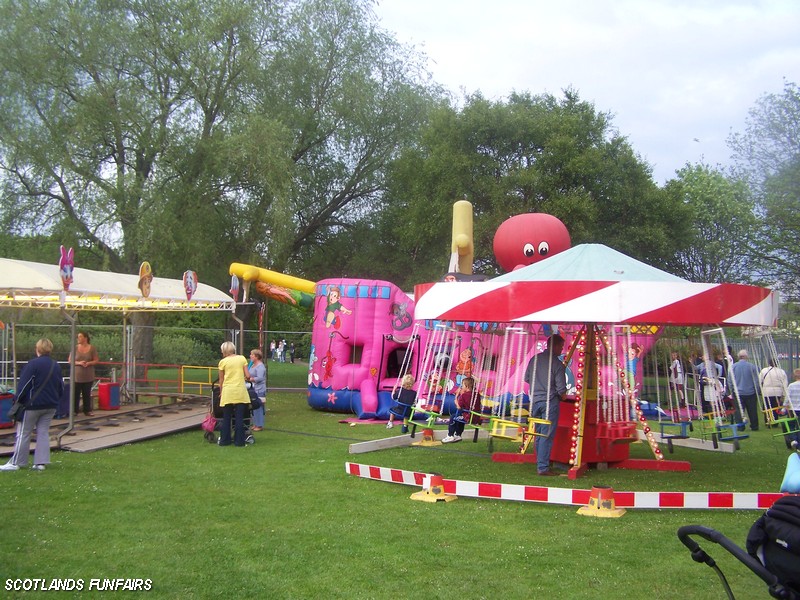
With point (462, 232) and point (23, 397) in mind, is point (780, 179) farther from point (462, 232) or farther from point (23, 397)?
point (23, 397)

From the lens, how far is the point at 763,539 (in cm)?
385

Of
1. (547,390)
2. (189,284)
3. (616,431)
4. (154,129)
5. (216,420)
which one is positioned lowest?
(216,420)

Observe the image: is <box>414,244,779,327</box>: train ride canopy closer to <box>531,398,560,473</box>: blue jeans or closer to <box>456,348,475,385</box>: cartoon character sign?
<box>531,398,560,473</box>: blue jeans

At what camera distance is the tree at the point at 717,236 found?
3189 cm

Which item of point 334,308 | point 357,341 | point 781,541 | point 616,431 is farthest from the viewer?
point 334,308

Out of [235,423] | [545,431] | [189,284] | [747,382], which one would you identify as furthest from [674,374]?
[189,284]

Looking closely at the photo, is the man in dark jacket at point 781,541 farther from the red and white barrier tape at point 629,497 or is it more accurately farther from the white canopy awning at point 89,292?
the white canopy awning at point 89,292

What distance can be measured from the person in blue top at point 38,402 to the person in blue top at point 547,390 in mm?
6037

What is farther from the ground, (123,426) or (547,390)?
(547,390)

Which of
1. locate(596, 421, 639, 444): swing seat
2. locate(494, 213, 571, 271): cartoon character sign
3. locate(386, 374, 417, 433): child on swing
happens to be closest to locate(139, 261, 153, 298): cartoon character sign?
locate(386, 374, 417, 433): child on swing

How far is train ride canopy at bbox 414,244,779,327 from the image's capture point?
8.16 meters

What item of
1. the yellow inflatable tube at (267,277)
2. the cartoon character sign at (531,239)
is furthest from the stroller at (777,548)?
the yellow inflatable tube at (267,277)

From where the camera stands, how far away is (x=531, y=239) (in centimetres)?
1655

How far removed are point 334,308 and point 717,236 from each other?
21.5m
